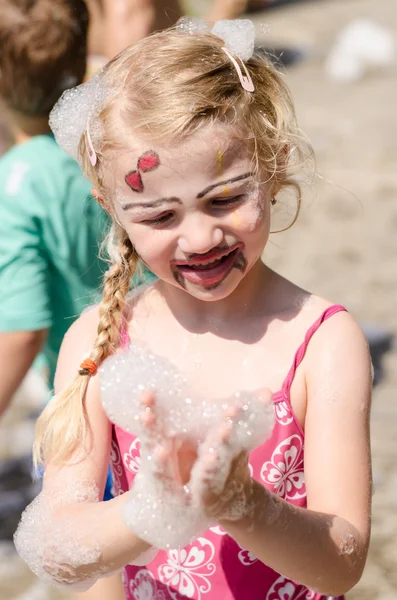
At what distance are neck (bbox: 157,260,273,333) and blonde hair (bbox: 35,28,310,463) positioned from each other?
0.44 ft

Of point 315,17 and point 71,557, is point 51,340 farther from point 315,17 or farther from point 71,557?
point 315,17

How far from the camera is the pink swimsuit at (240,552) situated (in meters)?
1.84

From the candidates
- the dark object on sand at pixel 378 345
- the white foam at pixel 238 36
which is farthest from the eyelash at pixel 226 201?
the dark object on sand at pixel 378 345

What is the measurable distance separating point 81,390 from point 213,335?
30 centimetres

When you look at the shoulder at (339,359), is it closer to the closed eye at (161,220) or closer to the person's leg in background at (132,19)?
the closed eye at (161,220)

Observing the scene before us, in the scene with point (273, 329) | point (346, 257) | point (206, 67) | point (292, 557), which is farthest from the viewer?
point (346, 257)

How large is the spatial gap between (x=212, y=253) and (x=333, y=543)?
0.56 meters

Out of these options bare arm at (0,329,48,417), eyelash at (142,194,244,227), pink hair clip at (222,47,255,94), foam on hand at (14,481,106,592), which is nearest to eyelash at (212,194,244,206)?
eyelash at (142,194,244,227)

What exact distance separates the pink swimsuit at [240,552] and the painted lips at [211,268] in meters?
0.22

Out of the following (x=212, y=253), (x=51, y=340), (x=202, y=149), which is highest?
(x=202, y=149)

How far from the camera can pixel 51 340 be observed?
2.82 meters

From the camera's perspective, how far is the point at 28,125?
286 cm

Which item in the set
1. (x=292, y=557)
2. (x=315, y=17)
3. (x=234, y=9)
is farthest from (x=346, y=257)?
(x=315, y=17)

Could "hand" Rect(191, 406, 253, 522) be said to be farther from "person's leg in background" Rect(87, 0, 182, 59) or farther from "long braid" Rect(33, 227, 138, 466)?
"person's leg in background" Rect(87, 0, 182, 59)
